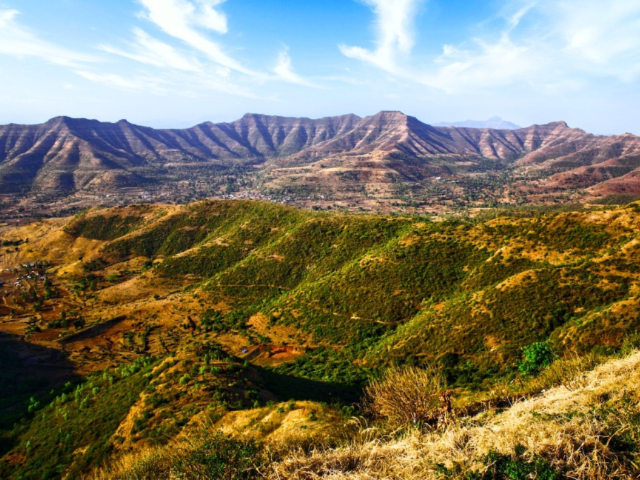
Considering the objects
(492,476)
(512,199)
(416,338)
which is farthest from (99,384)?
(512,199)

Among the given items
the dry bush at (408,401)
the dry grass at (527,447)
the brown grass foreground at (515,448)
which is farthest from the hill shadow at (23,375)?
the dry grass at (527,447)

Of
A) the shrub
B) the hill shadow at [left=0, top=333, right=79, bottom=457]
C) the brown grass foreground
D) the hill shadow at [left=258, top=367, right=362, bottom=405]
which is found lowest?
the hill shadow at [left=0, top=333, right=79, bottom=457]

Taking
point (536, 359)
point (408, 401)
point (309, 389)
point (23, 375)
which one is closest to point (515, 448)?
point (408, 401)

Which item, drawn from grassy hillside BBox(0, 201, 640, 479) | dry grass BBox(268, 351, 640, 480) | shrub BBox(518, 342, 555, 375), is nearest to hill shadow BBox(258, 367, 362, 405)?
grassy hillside BBox(0, 201, 640, 479)

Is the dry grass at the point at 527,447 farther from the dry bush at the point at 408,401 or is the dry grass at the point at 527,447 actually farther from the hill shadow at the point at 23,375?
the hill shadow at the point at 23,375

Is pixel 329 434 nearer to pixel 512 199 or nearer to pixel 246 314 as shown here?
pixel 246 314

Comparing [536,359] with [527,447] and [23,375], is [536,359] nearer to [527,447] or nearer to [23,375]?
[527,447]

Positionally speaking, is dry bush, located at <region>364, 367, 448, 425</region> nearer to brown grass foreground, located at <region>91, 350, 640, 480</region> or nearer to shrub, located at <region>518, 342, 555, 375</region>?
brown grass foreground, located at <region>91, 350, 640, 480</region>
